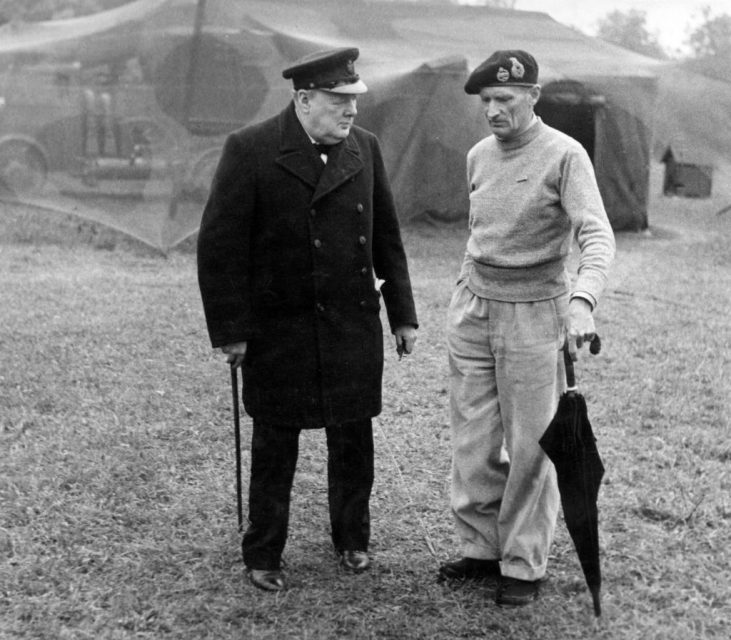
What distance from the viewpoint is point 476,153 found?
343 cm

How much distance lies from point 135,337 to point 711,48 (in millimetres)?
24976

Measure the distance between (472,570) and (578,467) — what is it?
70 cm

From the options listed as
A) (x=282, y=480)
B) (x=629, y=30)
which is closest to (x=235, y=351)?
(x=282, y=480)

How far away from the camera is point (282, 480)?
3584mm

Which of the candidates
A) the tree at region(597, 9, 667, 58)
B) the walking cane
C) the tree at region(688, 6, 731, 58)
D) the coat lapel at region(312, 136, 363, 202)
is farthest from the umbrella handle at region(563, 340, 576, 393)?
the tree at region(688, 6, 731, 58)

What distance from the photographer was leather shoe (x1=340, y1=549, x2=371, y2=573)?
3.72 meters

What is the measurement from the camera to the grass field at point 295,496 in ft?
11.2

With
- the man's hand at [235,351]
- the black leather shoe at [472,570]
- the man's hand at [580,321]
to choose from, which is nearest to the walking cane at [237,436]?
the man's hand at [235,351]

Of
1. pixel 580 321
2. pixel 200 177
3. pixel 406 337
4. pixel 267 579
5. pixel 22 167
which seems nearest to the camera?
pixel 580 321

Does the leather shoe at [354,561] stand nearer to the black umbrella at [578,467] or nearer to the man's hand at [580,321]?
the black umbrella at [578,467]

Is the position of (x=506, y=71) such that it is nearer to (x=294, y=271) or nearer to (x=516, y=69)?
(x=516, y=69)

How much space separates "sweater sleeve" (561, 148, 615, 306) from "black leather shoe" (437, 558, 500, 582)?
1087mm

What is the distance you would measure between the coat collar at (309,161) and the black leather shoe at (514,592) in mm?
1412

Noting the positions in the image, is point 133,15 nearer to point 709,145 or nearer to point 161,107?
point 161,107
